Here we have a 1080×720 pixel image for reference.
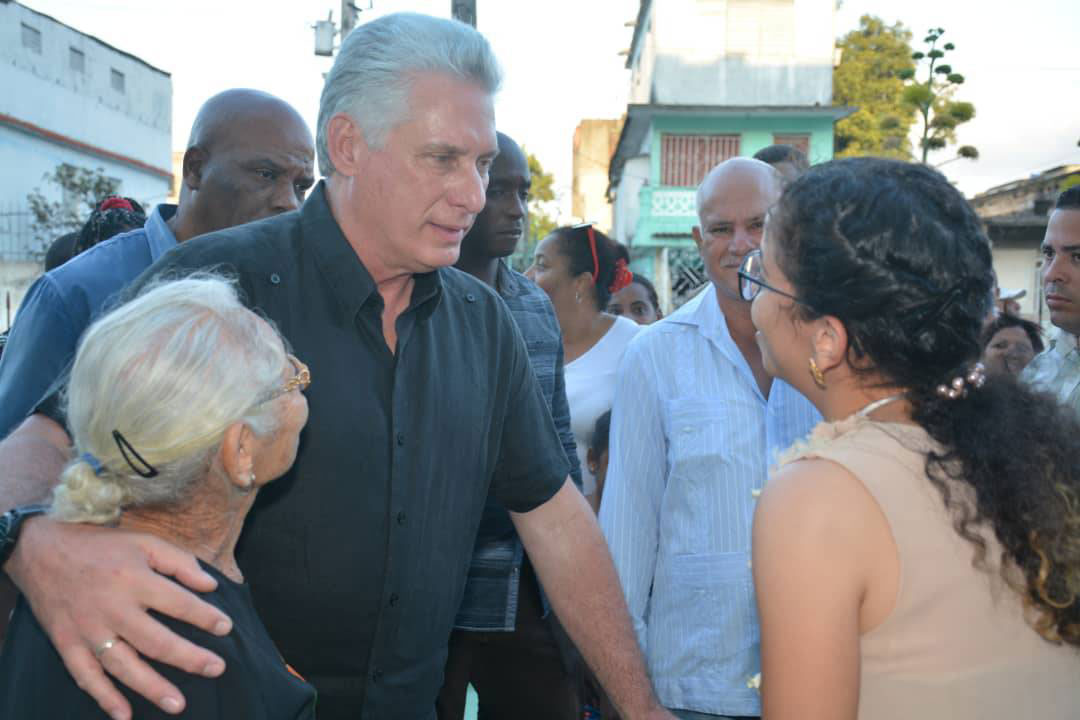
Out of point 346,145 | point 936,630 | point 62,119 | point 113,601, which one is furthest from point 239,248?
point 62,119

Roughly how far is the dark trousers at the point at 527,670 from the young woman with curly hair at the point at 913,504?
2.27m

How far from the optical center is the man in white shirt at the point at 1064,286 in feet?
14.7

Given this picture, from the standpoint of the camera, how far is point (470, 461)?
105 inches

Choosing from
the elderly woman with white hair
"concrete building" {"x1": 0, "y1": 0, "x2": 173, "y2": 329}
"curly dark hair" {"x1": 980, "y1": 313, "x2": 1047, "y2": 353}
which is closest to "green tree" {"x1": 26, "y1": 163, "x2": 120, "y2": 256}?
"concrete building" {"x1": 0, "y1": 0, "x2": 173, "y2": 329}

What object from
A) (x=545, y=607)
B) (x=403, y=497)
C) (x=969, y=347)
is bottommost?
(x=545, y=607)

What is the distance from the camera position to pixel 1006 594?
179cm

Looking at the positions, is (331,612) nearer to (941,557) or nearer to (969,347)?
(941,557)

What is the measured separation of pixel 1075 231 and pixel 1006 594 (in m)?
3.30

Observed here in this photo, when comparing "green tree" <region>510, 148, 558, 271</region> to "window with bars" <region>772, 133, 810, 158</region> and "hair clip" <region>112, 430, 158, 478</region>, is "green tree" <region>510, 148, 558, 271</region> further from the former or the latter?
"hair clip" <region>112, 430, 158, 478</region>

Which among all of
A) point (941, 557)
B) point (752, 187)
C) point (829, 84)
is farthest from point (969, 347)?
point (829, 84)

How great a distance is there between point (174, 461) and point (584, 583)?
1.42 metres

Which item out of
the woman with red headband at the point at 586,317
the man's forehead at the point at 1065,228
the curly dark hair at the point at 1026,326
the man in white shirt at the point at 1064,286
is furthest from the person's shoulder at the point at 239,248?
the curly dark hair at the point at 1026,326

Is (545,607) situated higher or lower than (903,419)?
lower

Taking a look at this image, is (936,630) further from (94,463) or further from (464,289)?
(464,289)
